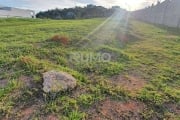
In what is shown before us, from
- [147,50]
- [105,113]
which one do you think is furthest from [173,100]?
[147,50]

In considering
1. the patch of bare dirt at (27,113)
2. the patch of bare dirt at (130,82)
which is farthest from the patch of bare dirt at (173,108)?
the patch of bare dirt at (27,113)

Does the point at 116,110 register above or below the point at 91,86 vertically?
below

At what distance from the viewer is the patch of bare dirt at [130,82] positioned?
4949 millimetres

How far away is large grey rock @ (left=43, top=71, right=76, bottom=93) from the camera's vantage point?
174 inches

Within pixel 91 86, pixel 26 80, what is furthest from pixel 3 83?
pixel 91 86

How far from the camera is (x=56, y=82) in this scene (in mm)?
4539

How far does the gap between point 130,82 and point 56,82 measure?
160 centimetres

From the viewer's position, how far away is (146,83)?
5.28 meters

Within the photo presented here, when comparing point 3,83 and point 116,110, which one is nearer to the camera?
point 116,110

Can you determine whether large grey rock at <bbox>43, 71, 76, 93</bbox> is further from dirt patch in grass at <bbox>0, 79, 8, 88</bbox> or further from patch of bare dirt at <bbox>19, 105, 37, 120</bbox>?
dirt patch in grass at <bbox>0, 79, 8, 88</bbox>

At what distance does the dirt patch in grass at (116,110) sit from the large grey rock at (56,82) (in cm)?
70

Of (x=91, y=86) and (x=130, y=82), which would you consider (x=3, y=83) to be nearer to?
(x=91, y=86)

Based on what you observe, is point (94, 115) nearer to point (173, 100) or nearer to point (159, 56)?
point (173, 100)

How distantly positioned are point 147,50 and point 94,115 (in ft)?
16.7
